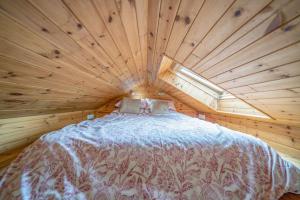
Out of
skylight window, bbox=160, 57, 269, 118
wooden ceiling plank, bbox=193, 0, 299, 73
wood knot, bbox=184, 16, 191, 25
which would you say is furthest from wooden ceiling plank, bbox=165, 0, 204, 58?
skylight window, bbox=160, 57, 269, 118

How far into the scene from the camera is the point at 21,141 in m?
1.70

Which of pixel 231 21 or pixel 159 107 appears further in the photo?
pixel 159 107

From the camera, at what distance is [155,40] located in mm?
1175

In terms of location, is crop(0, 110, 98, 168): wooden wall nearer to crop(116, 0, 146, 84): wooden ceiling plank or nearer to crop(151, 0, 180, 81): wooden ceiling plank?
crop(116, 0, 146, 84): wooden ceiling plank

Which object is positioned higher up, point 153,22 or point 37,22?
point 153,22

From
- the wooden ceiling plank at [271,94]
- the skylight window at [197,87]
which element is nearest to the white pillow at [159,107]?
the skylight window at [197,87]

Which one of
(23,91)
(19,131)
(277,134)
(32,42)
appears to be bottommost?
(19,131)

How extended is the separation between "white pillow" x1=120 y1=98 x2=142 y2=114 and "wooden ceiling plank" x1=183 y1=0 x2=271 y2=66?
1.99 m

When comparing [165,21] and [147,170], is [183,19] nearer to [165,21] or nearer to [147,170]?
[165,21]

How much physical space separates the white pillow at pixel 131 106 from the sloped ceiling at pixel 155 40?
1548 millimetres

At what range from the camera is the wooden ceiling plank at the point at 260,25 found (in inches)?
20.4

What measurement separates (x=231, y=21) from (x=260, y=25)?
0.14 meters

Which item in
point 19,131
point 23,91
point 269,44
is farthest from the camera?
point 19,131

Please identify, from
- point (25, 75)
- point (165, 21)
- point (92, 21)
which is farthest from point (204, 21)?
point (25, 75)
